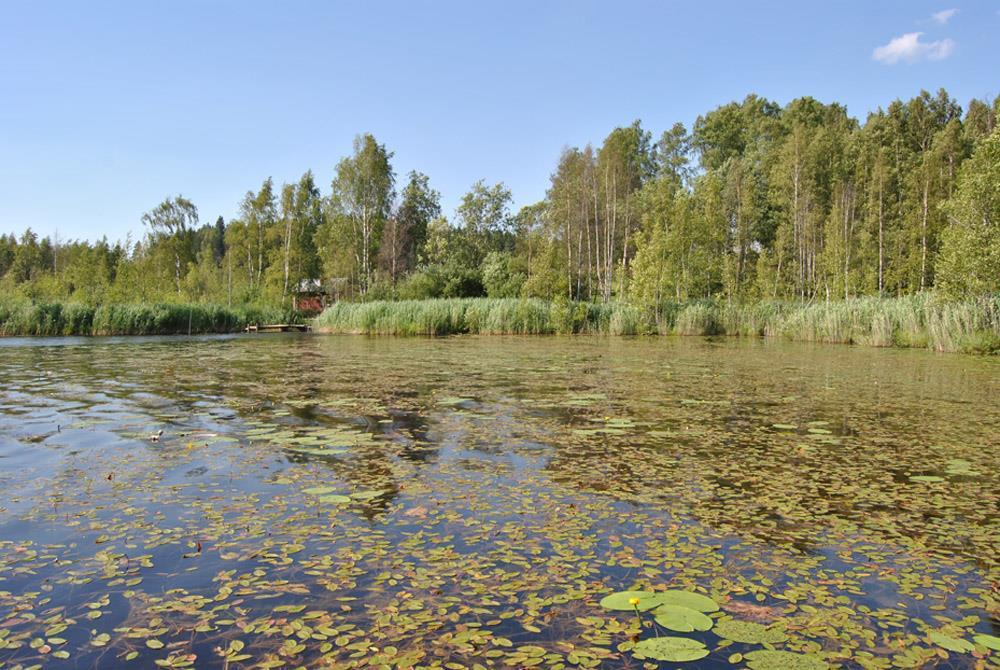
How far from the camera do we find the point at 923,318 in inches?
715

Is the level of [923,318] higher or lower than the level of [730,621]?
higher

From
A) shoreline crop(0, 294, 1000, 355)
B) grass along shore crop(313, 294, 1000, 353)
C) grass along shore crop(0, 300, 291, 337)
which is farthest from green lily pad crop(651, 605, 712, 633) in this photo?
grass along shore crop(0, 300, 291, 337)

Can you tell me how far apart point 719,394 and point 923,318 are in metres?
13.7

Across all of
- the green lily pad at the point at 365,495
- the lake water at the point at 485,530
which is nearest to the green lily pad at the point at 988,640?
the lake water at the point at 485,530

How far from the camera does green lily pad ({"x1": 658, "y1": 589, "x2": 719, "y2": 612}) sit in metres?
2.41

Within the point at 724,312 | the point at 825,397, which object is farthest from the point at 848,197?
the point at 825,397

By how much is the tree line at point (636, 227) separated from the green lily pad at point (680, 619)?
22.8m

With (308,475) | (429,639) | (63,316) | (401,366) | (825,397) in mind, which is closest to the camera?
(429,639)

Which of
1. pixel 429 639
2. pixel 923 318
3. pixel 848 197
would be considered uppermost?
pixel 848 197

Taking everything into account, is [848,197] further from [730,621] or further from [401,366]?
[730,621]

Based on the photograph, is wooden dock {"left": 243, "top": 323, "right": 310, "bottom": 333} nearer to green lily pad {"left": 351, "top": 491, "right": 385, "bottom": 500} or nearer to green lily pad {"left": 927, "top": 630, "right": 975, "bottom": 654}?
green lily pad {"left": 351, "top": 491, "right": 385, "bottom": 500}

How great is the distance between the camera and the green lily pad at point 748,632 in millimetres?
2191

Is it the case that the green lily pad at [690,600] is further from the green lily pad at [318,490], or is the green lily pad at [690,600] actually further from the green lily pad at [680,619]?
the green lily pad at [318,490]

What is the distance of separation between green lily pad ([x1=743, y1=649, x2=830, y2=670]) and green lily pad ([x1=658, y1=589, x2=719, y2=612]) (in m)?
0.30
